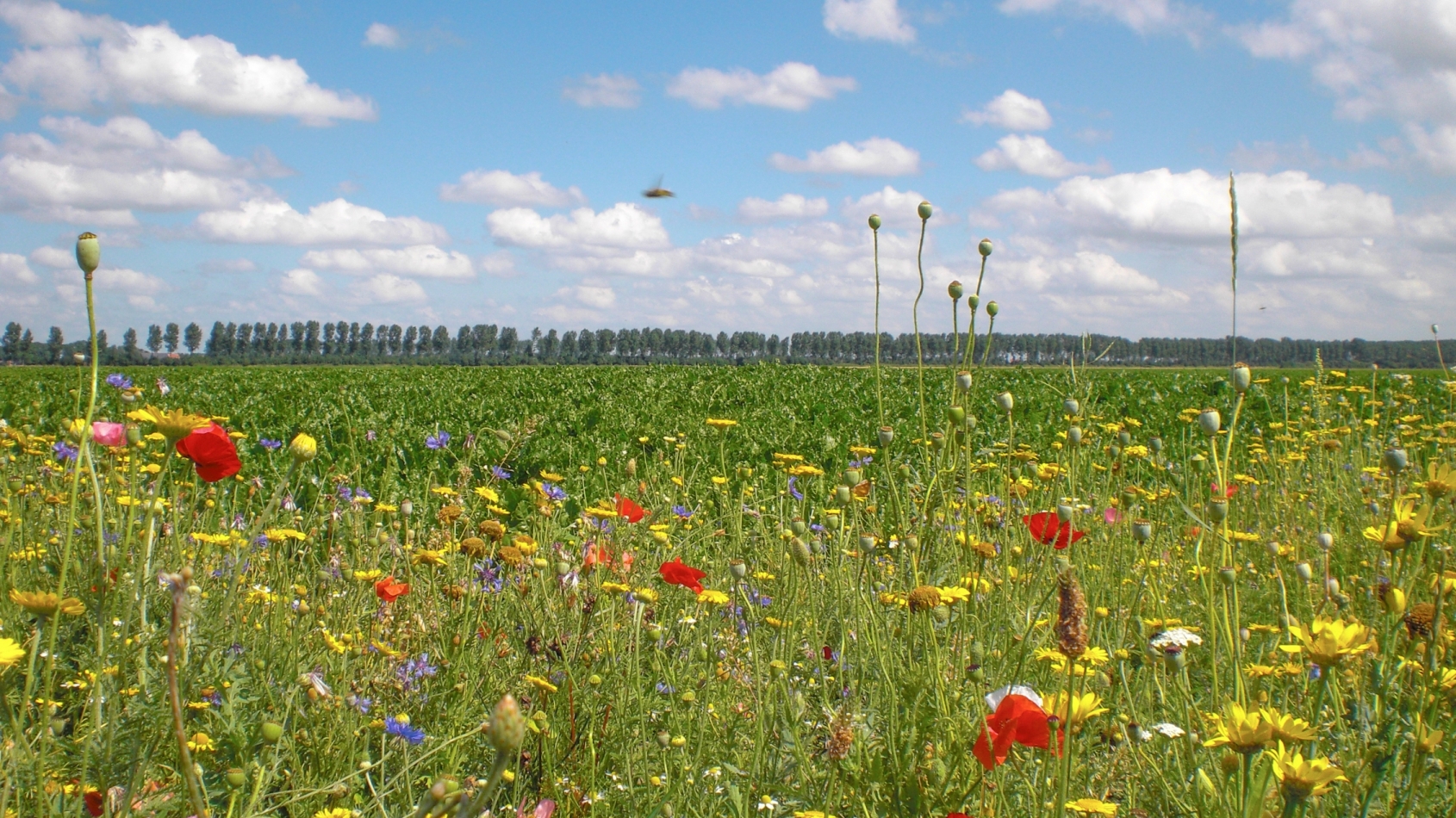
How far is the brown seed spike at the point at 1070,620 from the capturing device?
2.75ft

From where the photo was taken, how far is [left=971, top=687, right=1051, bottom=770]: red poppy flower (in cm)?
108

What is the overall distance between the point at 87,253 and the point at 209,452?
46cm

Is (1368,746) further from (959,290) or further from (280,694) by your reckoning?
(280,694)

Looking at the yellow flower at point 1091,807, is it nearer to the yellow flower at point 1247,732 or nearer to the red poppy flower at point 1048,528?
the yellow flower at point 1247,732

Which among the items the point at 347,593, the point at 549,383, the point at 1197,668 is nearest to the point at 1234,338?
the point at 1197,668

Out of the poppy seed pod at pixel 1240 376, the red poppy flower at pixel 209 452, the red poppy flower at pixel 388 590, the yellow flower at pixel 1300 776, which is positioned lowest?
the red poppy flower at pixel 388 590

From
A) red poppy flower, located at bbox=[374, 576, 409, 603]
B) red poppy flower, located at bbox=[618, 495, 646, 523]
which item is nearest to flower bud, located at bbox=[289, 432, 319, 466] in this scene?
red poppy flower, located at bbox=[374, 576, 409, 603]

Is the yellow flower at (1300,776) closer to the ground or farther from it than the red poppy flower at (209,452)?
closer to the ground

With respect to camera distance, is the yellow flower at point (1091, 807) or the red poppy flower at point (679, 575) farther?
the red poppy flower at point (679, 575)

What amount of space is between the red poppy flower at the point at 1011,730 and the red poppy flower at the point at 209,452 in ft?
3.46

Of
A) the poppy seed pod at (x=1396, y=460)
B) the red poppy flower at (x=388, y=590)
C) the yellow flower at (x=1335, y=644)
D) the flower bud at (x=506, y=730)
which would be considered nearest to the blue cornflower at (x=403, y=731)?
the red poppy flower at (x=388, y=590)

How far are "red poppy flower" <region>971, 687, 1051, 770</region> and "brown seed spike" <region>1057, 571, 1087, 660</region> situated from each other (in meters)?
0.27

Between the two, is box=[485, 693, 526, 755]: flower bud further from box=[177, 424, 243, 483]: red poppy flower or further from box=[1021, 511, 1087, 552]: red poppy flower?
box=[1021, 511, 1087, 552]: red poppy flower

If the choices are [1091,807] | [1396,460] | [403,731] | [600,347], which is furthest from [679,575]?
[600,347]
